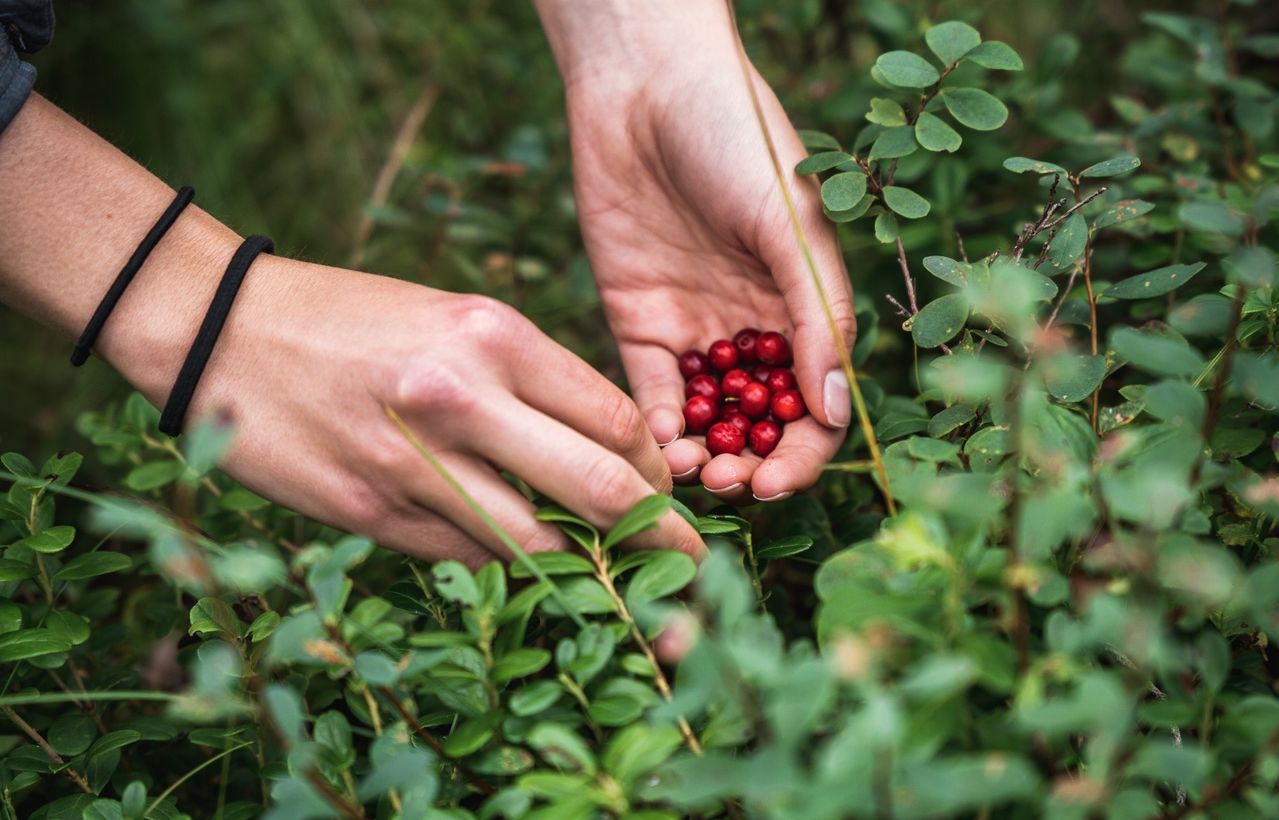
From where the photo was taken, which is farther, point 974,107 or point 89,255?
point 974,107

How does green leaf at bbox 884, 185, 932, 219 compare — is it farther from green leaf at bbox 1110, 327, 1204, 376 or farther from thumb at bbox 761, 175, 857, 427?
green leaf at bbox 1110, 327, 1204, 376

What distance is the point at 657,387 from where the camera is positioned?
2264mm

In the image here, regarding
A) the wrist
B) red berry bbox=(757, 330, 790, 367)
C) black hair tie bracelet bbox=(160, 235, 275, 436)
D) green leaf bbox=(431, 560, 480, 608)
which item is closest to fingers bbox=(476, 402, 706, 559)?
green leaf bbox=(431, 560, 480, 608)

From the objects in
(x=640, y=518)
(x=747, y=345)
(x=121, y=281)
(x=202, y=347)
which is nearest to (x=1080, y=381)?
(x=640, y=518)

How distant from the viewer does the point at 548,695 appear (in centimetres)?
123

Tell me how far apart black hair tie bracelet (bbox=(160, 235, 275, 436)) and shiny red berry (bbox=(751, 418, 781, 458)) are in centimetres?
103

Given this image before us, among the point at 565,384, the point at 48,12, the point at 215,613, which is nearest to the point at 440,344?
the point at 565,384

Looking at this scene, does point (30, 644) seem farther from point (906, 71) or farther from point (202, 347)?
point (906, 71)

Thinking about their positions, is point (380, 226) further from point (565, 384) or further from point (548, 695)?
point (548, 695)

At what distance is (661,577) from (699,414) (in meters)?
0.82

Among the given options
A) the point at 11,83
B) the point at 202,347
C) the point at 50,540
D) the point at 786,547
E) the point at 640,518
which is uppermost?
the point at 11,83

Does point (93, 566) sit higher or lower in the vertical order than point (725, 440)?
higher

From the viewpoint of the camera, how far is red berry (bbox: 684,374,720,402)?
221 cm

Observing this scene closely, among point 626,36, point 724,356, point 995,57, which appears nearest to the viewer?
point 995,57
